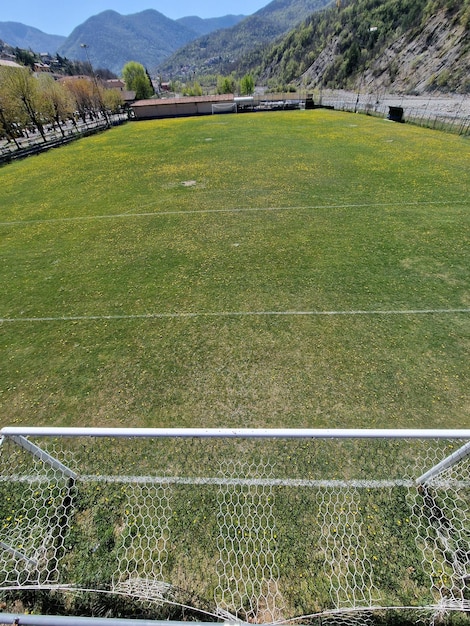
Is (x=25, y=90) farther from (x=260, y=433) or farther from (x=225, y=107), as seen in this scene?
(x=260, y=433)

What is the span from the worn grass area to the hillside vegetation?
66.0 meters

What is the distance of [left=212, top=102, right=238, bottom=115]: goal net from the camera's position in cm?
5559

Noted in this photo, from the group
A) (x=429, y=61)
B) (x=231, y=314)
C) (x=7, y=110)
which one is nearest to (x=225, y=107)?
(x=7, y=110)

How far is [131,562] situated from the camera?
4.00m

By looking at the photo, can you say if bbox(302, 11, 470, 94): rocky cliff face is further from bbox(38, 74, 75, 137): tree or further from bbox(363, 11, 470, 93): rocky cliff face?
bbox(38, 74, 75, 137): tree

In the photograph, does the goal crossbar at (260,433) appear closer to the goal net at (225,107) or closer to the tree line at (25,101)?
the tree line at (25,101)

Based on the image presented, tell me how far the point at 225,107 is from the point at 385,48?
73.8 m

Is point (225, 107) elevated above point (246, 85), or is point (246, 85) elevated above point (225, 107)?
point (246, 85)

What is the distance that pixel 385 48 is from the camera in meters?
93.9

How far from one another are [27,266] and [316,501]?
11.6m

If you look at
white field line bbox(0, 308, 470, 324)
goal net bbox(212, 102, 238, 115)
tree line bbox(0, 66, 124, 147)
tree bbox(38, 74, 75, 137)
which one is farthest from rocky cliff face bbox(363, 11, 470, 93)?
white field line bbox(0, 308, 470, 324)

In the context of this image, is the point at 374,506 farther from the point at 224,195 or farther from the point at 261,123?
the point at 261,123

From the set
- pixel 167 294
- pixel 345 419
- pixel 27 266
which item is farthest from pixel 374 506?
pixel 27 266

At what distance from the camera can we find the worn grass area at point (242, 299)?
6016 millimetres
